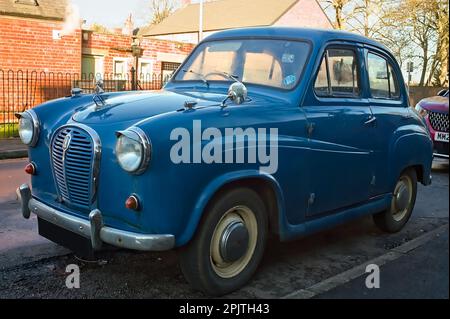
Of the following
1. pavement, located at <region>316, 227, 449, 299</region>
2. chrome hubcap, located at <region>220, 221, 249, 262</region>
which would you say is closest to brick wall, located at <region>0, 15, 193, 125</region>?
chrome hubcap, located at <region>220, 221, 249, 262</region>

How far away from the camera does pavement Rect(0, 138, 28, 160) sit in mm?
10437

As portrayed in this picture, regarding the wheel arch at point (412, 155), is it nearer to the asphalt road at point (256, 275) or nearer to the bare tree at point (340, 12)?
the asphalt road at point (256, 275)

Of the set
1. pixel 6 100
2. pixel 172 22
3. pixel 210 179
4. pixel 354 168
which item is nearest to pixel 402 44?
pixel 6 100

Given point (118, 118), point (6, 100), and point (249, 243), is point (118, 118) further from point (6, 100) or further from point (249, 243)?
point (6, 100)

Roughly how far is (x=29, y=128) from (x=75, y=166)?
2.44 feet

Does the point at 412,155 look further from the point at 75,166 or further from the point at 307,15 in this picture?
the point at 307,15

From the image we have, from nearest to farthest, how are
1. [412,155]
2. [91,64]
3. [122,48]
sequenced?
[412,155]
[91,64]
[122,48]

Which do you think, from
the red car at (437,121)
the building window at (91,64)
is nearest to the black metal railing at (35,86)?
the building window at (91,64)

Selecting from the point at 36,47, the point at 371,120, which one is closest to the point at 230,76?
the point at 371,120

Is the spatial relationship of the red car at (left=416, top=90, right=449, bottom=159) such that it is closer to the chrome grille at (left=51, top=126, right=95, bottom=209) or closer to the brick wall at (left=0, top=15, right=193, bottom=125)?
the chrome grille at (left=51, top=126, right=95, bottom=209)

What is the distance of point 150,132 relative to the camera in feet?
10.1

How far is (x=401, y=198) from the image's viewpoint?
5328 mm

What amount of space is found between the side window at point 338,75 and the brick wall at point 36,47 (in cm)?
1478

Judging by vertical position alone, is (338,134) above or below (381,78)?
below
